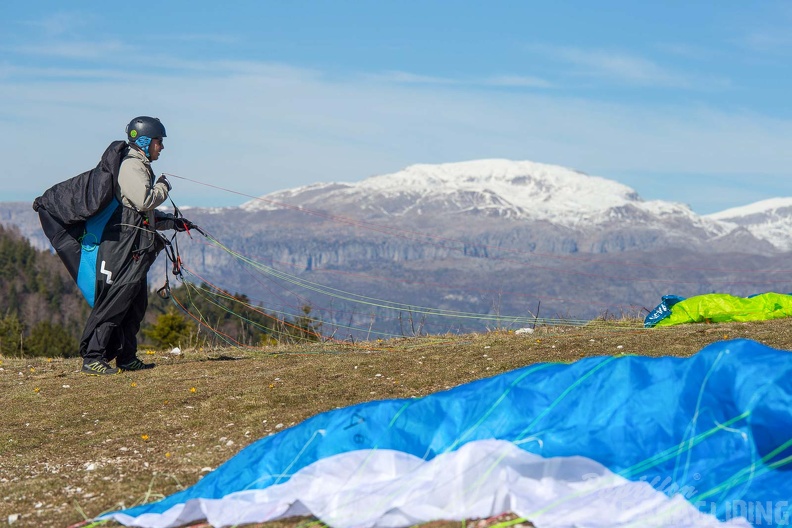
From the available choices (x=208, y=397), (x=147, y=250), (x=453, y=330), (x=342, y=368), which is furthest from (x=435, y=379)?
(x=453, y=330)

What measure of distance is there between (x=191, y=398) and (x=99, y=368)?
194 cm

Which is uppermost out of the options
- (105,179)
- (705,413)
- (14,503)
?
(105,179)

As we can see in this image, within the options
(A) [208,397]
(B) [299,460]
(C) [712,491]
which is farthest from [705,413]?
(A) [208,397]

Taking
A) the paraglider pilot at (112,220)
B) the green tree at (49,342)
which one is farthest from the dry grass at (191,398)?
the green tree at (49,342)

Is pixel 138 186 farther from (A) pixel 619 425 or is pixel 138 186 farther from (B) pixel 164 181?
(A) pixel 619 425

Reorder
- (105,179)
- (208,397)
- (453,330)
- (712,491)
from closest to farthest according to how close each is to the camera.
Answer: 1. (712,491)
2. (208,397)
3. (105,179)
4. (453,330)

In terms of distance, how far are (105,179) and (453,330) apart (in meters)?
6.69

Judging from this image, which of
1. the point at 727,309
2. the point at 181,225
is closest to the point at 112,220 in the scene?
the point at 181,225

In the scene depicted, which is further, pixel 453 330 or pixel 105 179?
pixel 453 330

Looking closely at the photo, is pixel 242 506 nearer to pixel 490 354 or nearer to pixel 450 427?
pixel 450 427

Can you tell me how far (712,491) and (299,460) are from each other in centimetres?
225

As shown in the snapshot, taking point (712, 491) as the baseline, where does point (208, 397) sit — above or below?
below

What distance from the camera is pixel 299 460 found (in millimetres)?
5383

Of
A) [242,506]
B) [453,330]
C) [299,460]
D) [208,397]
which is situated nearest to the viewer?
[242,506]
